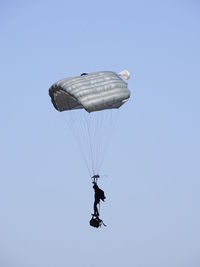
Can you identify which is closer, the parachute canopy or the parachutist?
the parachute canopy

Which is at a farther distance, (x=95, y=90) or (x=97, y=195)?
(x=97, y=195)

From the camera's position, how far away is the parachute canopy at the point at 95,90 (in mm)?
94562

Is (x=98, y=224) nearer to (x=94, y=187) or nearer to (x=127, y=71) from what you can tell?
(x=94, y=187)

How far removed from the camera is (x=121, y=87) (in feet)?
315

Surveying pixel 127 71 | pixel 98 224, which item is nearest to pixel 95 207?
pixel 98 224

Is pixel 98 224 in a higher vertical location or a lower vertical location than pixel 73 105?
lower

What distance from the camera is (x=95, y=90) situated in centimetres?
9519

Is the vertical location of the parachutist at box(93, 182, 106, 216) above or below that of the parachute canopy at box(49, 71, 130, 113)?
below

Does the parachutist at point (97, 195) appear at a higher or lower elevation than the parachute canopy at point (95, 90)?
lower

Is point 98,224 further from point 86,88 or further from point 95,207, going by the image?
point 86,88

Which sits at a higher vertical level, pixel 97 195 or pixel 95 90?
pixel 95 90

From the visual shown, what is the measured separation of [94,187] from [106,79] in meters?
5.46

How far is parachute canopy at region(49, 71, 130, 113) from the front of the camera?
94562mm

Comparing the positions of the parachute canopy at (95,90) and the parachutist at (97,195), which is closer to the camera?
the parachute canopy at (95,90)
